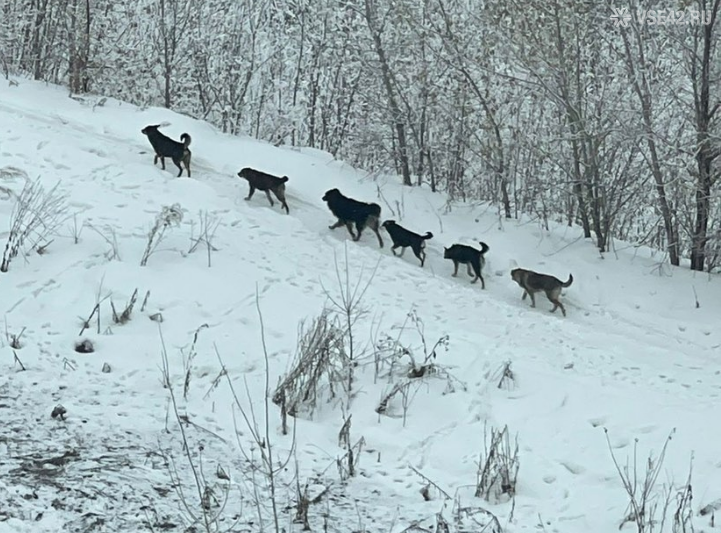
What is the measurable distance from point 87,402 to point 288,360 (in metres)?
1.79

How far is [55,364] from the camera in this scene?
271 inches

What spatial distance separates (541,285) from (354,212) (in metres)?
2.42

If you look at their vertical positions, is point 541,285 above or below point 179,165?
below

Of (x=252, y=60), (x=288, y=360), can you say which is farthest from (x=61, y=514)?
(x=252, y=60)

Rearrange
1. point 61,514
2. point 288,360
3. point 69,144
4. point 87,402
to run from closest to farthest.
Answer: point 61,514 < point 87,402 < point 288,360 < point 69,144

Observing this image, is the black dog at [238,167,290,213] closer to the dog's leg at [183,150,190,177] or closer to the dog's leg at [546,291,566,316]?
the dog's leg at [183,150,190,177]

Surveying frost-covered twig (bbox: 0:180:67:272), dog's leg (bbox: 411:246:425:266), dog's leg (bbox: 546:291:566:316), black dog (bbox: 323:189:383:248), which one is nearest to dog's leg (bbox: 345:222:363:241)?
black dog (bbox: 323:189:383:248)

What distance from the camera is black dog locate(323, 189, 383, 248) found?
34.6 feet

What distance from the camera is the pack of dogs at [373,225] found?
9773 millimetres

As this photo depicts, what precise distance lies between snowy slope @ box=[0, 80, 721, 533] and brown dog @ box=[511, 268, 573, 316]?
0.22 metres

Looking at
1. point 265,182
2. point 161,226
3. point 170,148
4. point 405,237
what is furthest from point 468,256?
point 170,148

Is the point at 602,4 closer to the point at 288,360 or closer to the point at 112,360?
the point at 288,360

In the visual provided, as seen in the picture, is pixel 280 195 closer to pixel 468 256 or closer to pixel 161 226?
pixel 161 226

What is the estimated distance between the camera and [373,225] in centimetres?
1063
